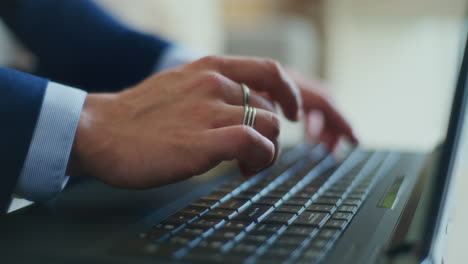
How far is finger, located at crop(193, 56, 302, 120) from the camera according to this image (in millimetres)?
520

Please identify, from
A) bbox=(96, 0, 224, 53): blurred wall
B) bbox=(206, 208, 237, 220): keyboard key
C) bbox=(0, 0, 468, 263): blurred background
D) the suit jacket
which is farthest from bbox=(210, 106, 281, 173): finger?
bbox=(0, 0, 468, 263): blurred background

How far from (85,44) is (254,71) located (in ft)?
1.59

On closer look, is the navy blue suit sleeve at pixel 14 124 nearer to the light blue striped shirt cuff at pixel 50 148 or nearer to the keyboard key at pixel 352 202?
the light blue striped shirt cuff at pixel 50 148

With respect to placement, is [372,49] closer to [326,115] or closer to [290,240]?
[326,115]

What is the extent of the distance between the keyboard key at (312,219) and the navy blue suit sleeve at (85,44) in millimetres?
563

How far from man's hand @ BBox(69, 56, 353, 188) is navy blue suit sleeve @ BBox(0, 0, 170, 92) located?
0.37m

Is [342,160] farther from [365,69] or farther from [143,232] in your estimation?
[365,69]

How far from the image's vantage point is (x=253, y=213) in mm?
374

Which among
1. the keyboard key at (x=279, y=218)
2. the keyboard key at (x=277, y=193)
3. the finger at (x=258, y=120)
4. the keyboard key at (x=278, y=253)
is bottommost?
the keyboard key at (x=277, y=193)

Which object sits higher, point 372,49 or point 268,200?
point 372,49

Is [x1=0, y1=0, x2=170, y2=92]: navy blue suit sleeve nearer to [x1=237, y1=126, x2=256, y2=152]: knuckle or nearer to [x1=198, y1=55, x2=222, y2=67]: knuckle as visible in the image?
[x1=198, y1=55, x2=222, y2=67]: knuckle

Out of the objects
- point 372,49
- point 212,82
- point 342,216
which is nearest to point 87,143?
point 212,82

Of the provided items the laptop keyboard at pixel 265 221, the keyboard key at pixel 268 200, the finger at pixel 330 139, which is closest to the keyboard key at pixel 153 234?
the laptop keyboard at pixel 265 221

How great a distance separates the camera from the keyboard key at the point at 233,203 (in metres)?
0.39
